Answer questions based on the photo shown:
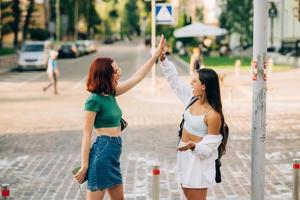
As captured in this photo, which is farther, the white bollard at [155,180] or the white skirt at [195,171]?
the white bollard at [155,180]

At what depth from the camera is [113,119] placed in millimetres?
5348

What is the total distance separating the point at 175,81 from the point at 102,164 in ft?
3.36

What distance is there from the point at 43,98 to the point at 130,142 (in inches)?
389

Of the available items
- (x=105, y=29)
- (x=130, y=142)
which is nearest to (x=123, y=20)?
(x=105, y=29)

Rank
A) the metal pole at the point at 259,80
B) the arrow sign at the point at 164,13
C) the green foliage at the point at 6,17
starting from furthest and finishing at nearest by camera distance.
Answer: the green foliage at the point at 6,17 < the arrow sign at the point at 164,13 < the metal pole at the point at 259,80

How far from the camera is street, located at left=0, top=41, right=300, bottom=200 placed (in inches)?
355

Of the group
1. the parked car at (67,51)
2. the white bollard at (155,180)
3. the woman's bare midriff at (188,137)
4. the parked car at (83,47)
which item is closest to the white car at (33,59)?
the parked car at (67,51)

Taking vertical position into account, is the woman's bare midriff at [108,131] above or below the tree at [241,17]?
below

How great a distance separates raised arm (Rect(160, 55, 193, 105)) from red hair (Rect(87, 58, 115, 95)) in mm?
604

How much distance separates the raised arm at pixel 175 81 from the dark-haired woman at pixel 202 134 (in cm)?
30

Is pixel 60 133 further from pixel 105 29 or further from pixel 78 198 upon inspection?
pixel 105 29

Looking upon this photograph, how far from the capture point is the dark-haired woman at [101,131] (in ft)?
17.3

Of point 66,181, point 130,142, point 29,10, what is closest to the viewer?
point 66,181

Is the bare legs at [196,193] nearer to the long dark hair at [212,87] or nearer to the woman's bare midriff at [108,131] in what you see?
the long dark hair at [212,87]
